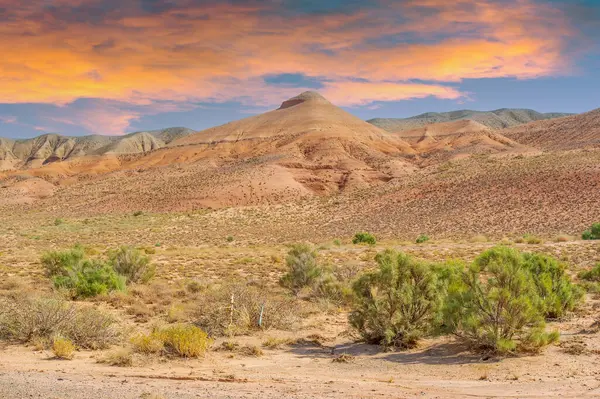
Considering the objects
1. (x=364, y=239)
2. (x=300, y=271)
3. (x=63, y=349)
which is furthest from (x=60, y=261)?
(x=364, y=239)

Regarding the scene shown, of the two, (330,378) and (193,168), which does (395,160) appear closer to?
(193,168)

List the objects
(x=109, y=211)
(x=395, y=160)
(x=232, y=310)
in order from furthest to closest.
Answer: (x=395, y=160)
(x=109, y=211)
(x=232, y=310)

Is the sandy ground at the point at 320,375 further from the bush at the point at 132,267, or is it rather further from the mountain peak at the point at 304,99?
A: the mountain peak at the point at 304,99

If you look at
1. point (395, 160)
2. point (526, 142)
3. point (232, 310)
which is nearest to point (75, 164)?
point (395, 160)

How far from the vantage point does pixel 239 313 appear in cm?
1352

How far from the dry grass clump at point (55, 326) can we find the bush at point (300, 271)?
7.90 meters

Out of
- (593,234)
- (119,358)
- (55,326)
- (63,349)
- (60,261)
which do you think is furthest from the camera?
(593,234)

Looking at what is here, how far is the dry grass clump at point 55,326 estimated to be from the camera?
11430 mm

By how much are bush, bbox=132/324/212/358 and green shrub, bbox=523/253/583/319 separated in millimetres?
8290

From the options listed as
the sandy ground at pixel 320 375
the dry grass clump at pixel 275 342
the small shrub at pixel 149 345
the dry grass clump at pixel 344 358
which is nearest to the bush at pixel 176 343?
the small shrub at pixel 149 345

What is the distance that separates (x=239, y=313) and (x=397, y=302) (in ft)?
13.2

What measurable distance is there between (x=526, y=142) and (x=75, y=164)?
10671 cm

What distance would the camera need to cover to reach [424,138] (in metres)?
134

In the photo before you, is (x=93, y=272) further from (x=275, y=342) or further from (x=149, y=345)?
(x=275, y=342)
